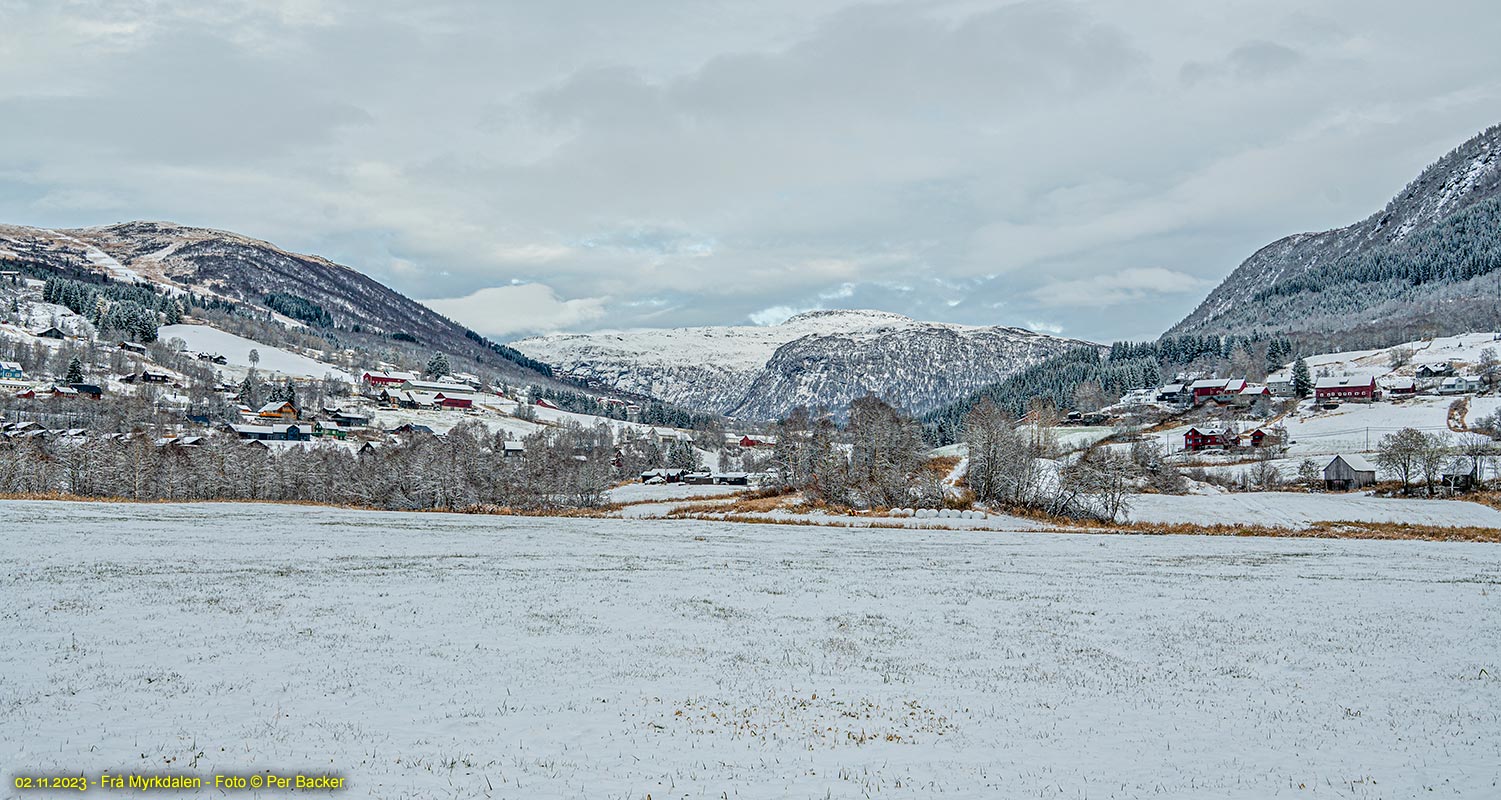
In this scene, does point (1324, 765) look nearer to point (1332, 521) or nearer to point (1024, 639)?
point (1024, 639)

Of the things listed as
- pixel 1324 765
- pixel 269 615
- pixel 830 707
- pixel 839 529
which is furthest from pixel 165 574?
pixel 839 529

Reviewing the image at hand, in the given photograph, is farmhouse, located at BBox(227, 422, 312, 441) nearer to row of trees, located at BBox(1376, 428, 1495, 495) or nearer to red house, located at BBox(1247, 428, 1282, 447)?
row of trees, located at BBox(1376, 428, 1495, 495)

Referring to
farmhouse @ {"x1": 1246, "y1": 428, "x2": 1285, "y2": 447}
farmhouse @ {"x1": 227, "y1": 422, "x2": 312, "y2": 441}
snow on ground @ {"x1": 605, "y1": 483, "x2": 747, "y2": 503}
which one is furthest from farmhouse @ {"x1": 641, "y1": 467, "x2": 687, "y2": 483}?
farmhouse @ {"x1": 1246, "y1": 428, "x2": 1285, "y2": 447}

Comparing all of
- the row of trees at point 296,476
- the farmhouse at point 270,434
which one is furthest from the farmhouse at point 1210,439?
the farmhouse at point 270,434

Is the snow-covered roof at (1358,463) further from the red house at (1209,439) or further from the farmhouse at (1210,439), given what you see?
the red house at (1209,439)

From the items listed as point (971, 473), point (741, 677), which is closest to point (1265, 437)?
point (971, 473)

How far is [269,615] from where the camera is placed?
23.8 meters

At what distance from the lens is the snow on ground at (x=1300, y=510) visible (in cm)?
8138

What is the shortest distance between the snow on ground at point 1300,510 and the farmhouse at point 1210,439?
7059cm

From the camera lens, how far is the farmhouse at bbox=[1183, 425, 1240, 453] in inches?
6737

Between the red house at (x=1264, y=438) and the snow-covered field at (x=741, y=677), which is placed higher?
the red house at (x=1264, y=438)

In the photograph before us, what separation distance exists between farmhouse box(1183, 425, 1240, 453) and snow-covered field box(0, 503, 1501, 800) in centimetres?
14931

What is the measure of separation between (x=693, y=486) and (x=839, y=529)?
9191cm

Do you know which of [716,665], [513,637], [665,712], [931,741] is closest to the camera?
[931,741]
